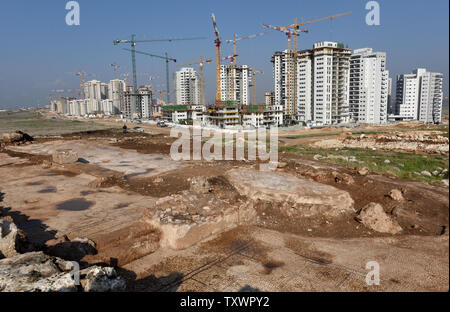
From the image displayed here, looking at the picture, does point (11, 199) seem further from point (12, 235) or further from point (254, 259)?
point (254, 259)

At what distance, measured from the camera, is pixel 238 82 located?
368 ft

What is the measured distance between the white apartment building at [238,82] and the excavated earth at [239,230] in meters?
97.9

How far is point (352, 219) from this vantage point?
425 inches

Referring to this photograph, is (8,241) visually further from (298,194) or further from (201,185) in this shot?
(298,194)

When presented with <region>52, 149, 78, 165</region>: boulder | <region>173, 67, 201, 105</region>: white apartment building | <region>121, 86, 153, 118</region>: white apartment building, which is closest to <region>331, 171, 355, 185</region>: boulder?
<region>52, 149, 78, 165</region>: boulder

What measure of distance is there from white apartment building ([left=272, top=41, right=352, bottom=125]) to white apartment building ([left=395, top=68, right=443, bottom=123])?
115ft

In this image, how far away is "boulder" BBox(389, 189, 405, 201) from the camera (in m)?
12.2

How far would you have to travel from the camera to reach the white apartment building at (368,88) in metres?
80.2

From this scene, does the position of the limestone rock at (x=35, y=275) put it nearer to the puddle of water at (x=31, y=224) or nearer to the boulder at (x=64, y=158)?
the puddle of water at (x=31, y=224)

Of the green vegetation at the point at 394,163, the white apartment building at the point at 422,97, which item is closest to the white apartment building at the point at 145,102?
the white apartment building at the point at 422,97

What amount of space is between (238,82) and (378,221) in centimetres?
10605

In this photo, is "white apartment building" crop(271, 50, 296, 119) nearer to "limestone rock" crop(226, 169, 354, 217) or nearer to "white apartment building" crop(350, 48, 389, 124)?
"white apartment building" crop(350, 48, 389, 124)
